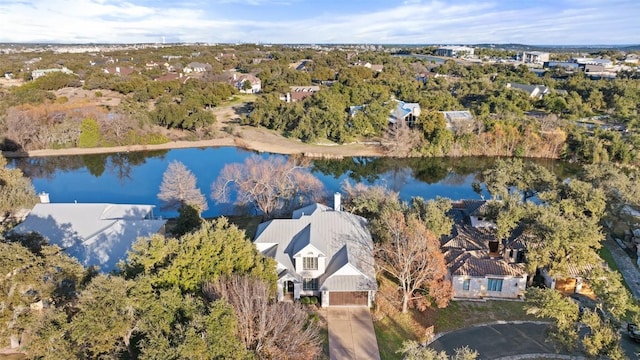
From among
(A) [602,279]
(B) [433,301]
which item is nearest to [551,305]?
(A) [602,279]

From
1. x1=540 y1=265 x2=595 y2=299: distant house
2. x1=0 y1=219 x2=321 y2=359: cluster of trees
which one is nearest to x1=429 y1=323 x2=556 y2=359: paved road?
x1=540 y1=265 x2=595 y2=299: distant house

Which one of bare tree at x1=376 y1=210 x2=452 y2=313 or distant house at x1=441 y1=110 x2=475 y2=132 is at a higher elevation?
distant house at x1=441 y1=110 x2=475 y2=132

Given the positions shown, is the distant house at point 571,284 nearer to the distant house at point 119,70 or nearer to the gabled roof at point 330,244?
the gabled roof at point 330,244

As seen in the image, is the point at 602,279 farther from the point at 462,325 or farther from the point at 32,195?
the point at 32,195

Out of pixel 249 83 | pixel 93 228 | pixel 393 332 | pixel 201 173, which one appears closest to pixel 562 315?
pixel 393 332

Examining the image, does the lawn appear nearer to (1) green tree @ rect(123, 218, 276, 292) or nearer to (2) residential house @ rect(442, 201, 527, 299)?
(2) residential house @ rect(442, 201, 527, 299)

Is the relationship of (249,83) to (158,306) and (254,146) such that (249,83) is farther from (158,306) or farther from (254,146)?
(158,306)

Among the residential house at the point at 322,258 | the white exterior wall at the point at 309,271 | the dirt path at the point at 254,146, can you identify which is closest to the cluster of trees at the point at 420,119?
the dirt path at the point at 254,146
